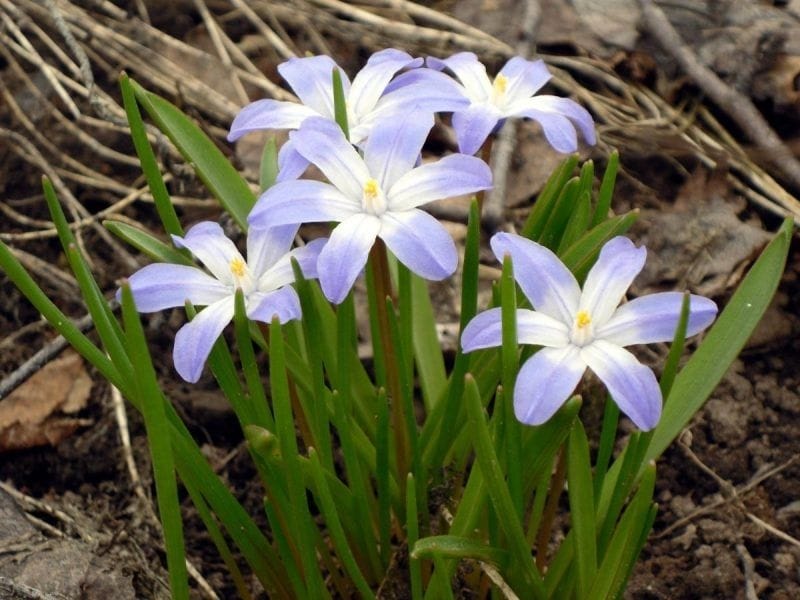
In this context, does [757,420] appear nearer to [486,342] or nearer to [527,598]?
[527,598]

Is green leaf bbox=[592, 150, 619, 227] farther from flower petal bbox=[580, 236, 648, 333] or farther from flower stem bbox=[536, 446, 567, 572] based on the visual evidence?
flower stem bbox=[536, 446, 567, 572]

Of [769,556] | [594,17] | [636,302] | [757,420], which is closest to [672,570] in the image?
[769,556]

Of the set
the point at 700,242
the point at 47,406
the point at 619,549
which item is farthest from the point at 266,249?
the point at 700,242

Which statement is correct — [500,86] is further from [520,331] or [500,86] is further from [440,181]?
[520,331]

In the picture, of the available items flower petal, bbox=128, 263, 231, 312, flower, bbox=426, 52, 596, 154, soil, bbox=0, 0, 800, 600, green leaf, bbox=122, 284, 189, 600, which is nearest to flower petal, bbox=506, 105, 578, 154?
flower, bbox=426, 52, 596, 154

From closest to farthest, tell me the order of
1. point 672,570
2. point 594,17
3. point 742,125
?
point 672,570
point 742,125
point 594,17

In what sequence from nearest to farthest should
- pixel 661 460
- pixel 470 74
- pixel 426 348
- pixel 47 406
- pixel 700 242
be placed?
1. pixel 470 74
2. pixel 426 348
3. pixel 661 460
4. pixel 47 406
5. pixel 700 242

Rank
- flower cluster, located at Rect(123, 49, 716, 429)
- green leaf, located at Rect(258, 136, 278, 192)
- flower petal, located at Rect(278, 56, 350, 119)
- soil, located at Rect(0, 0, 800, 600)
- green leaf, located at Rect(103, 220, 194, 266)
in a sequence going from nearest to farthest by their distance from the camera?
flower cluster, located at Rect(123, 49, 716, 429) → green leaf, located at Rect(103, 220, 194, 266) → flower petal, located at Rect(278, 56, 350, 119) → green leaf, located at Rect(258, 136, 278, 192) → soil, located at Rect(0, 0, 800, 600)
